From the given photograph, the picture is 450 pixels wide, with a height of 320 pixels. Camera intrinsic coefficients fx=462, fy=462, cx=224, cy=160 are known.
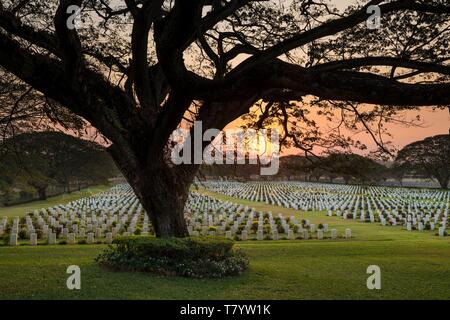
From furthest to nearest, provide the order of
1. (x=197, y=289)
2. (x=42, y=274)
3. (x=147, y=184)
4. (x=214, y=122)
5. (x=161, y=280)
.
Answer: (x=214, y=122), (x=147, y=184), (x=42, y=274), (x=161, y=280), (x=197, y=289)

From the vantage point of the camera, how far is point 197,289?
7.57 meters

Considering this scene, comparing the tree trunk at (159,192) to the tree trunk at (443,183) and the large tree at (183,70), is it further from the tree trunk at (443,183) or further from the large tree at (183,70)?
the tree trunk at (443,183)

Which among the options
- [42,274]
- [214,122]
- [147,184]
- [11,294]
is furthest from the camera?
[214,122]

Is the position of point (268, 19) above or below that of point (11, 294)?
above

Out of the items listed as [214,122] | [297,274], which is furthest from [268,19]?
[297,274]

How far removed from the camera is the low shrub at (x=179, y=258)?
856 cm

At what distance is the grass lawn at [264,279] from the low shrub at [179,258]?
0.83 ft

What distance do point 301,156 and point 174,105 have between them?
239 inches

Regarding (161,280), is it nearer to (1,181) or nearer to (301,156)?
(301,156)

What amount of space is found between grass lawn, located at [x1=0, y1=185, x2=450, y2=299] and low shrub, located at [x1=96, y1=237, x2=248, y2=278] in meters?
0.25

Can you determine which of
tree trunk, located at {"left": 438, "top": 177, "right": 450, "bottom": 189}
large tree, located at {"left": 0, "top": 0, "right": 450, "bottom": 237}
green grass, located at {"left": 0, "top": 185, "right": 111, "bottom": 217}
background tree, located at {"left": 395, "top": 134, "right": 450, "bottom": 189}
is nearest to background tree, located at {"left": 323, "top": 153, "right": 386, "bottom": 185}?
large tree, located at {"left": 0, "top": 0, "right": 450, "bottom": 237}

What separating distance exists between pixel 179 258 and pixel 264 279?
164 cm

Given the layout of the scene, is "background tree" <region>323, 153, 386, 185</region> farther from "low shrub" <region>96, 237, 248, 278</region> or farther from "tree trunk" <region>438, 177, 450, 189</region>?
"tree trunk" <region>438, 177, 450, 189</region>

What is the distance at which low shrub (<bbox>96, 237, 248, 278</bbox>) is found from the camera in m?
8.56
